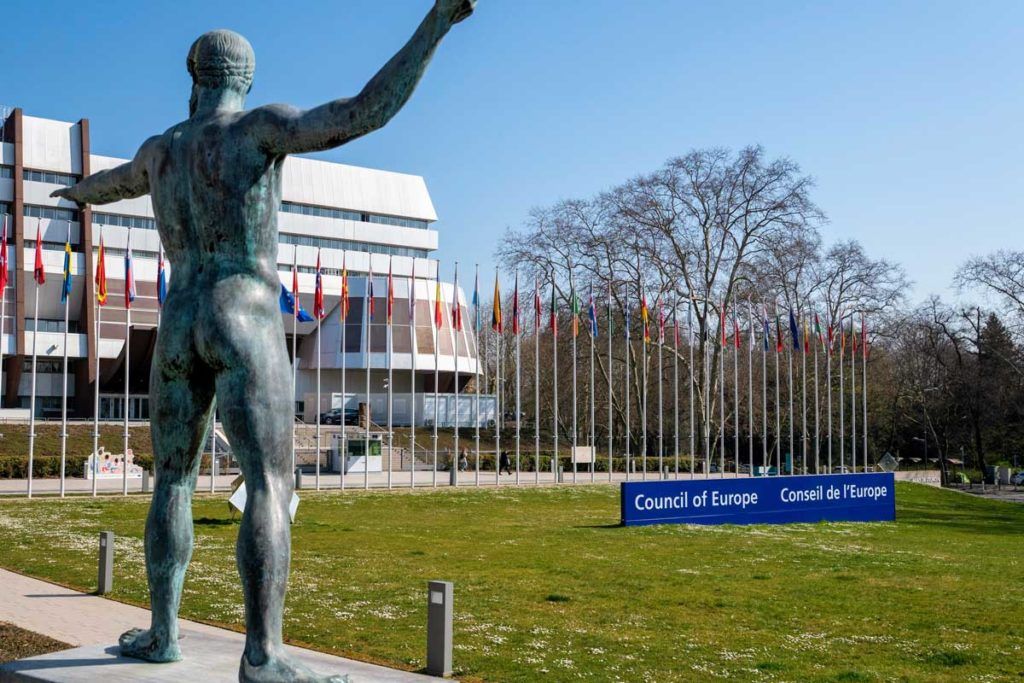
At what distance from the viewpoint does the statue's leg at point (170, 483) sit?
4570 mm

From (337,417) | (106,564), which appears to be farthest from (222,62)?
(337,417)

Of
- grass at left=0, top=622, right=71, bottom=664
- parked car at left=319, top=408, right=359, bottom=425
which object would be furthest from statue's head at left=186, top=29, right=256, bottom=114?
parked car at left=319, top=408, right=359, bottom=425

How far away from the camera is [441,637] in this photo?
25.8 ft

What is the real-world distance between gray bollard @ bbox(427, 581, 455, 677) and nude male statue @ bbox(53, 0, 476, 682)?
3.40 metres

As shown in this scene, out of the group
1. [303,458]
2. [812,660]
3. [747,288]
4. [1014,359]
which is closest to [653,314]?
[747,288]

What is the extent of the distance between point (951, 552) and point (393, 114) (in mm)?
17571

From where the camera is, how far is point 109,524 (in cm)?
1941

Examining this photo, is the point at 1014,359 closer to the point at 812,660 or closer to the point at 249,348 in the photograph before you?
the point at 812,660

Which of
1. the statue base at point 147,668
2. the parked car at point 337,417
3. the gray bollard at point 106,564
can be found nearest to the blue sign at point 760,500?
the gray bollard at point 106,564

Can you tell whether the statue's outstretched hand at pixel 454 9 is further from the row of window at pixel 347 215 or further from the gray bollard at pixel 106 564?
the row of window at pixel 347 215

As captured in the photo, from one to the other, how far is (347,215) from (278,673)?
6776 cm

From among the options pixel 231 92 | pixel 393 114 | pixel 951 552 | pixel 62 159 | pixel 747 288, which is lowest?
pixel 951 552

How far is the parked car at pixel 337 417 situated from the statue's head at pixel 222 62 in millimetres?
49671

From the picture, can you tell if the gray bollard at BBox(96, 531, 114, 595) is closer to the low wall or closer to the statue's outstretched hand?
the statue's outstretched hand
